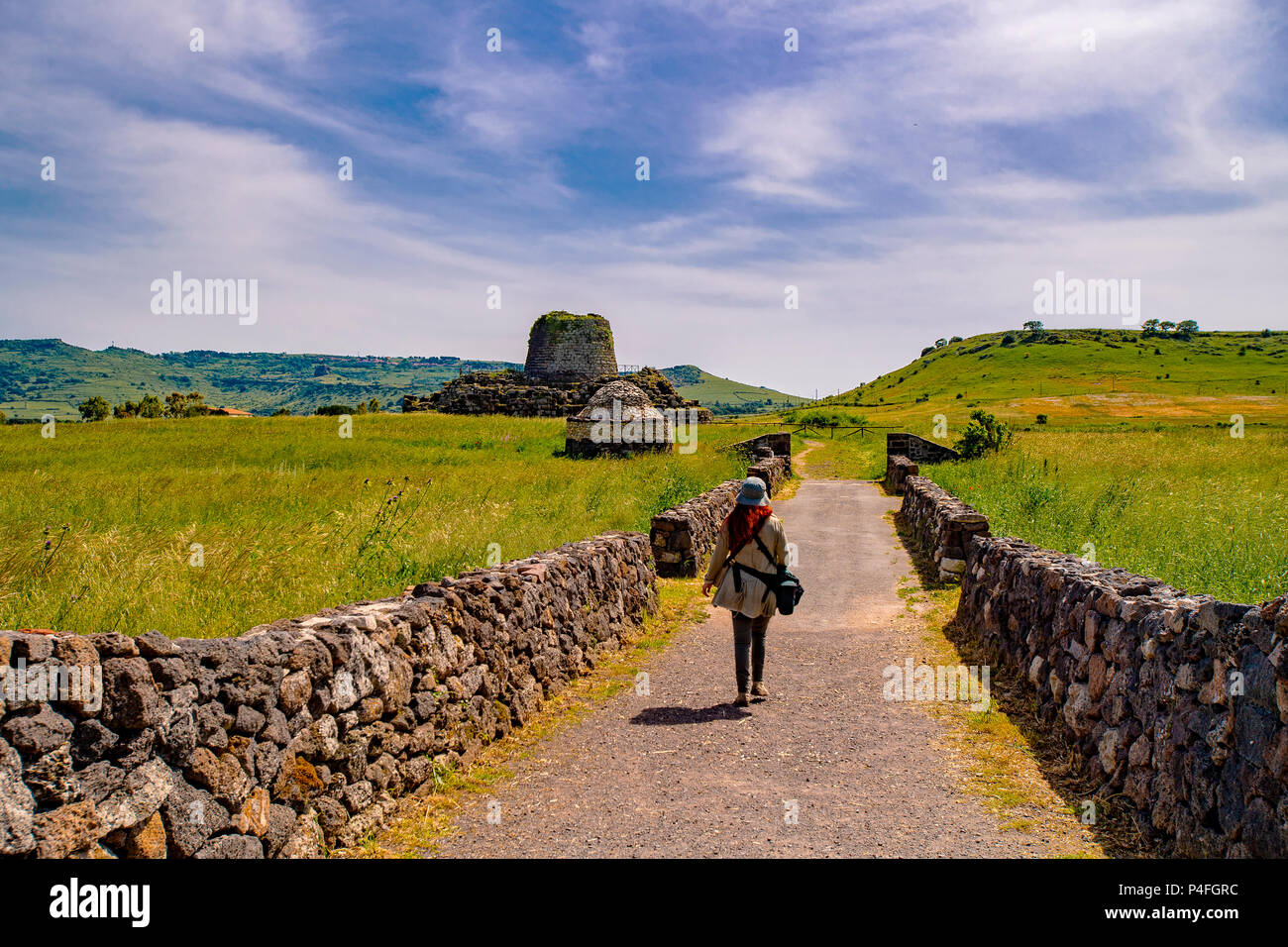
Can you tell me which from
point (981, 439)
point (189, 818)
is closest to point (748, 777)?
point (189, 818)

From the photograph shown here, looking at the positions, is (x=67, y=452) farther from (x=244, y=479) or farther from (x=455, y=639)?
(x=455, y=639)

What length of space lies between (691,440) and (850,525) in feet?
43.8

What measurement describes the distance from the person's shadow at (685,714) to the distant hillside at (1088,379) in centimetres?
5784

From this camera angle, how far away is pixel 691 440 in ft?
104

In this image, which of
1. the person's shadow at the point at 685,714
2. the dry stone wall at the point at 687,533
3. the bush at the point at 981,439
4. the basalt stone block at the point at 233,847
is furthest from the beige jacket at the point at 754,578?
the bush at the point at 981,439

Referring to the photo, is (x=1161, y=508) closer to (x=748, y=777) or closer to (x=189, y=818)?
(x=748, y=777)

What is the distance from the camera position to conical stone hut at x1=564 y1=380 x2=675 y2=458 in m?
26.9

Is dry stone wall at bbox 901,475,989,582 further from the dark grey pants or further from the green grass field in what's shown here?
the green grass field

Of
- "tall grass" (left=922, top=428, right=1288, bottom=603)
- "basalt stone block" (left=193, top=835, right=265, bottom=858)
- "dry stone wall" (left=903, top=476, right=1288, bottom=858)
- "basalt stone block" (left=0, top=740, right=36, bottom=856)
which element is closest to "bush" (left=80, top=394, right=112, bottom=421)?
"tall grass" (left=922, top=428, right=1288, bottom=603)

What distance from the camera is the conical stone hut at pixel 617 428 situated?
2689 cm

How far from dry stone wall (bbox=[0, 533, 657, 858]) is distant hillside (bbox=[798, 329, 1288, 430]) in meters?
59.8

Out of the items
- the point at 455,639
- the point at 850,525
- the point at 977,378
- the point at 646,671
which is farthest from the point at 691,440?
the point at 977,378

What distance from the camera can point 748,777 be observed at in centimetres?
567
